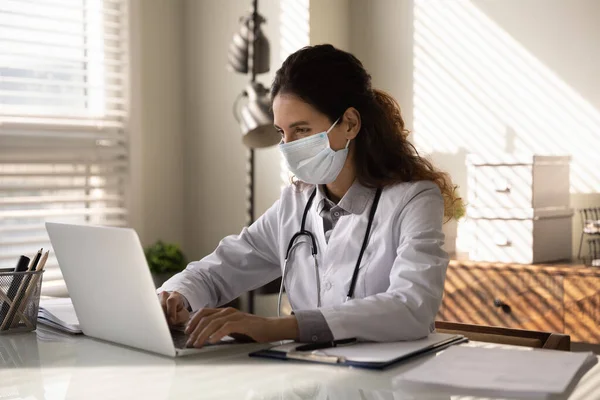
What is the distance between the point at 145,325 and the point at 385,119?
854 millimetres

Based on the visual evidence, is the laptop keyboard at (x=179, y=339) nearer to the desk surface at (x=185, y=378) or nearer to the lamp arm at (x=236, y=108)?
the desk surface at (x=185, y=378)

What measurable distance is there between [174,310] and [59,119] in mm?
2321

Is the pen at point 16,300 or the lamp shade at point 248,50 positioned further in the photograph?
the lamp shade at point 248,50

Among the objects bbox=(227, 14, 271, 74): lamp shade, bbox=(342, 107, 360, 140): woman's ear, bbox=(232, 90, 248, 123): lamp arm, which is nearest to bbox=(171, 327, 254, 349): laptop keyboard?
bbox=(342, 107, 360, 140): woman's ear

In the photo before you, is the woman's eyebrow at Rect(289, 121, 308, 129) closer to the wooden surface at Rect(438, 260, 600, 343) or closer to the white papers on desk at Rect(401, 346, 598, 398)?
the white papers on desk at Rect(401, 346, 598, 398)

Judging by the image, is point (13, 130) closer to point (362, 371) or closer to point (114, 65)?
point (114, 65)

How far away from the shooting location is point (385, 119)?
204cm

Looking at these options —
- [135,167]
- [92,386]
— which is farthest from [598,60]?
[92,386]

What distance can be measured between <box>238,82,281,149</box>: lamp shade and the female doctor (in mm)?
1283

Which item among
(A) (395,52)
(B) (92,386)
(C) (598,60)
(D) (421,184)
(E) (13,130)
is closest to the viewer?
(B) (92,386)

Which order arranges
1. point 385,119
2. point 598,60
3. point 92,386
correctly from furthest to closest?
1. point 598,60
2. point 385,119
3. point 92,386

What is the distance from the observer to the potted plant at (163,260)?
13.0 ft

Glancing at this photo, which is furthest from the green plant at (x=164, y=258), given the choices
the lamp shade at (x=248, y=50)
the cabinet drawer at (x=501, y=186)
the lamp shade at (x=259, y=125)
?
the cabinet drawer at (x=501, y=186)

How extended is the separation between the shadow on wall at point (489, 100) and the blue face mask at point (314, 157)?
143 cm
